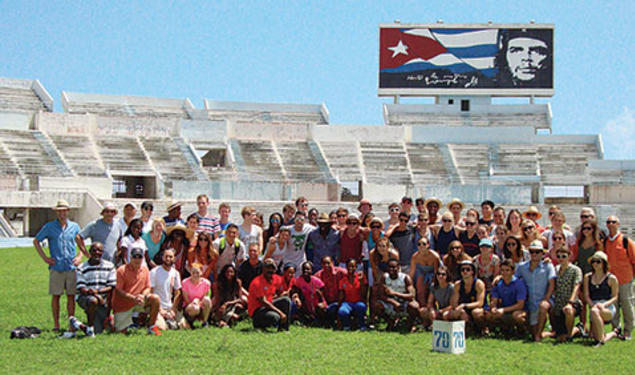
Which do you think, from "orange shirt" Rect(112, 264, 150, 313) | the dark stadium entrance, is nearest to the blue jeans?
"orange shirt" Rect(112, 264, 150, 313)

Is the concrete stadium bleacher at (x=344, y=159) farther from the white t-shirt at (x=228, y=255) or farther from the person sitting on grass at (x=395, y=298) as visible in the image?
the person sitting on grass at (x=395, y=298)

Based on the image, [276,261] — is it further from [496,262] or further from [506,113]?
[506,113]

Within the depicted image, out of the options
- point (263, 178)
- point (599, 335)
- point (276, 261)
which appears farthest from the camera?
point (263, 178)

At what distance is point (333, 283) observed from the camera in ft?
31.3

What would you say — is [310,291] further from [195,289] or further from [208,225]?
[208,225]

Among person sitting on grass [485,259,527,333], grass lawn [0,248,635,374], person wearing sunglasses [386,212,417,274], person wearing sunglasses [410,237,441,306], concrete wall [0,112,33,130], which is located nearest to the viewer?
grass lawn [0,248,635,374]

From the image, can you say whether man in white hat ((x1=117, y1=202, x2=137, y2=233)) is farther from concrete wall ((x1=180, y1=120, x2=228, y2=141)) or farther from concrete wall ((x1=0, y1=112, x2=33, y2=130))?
concrete wall ((x1=180, y1=120, x2=228, y2=141))

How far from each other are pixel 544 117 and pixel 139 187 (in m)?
23.9

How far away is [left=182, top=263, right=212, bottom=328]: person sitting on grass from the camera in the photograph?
9.02m

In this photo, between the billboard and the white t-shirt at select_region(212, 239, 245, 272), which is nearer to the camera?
the white t-shirt at select_region(212, 239, 245, 272)

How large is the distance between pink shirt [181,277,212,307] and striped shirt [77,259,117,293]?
94 cm

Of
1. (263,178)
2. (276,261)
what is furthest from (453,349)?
(263,178)

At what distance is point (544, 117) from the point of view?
138ft

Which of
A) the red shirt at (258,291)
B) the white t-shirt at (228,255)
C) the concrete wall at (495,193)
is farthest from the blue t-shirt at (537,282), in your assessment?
the concrete wall at (495,193)
